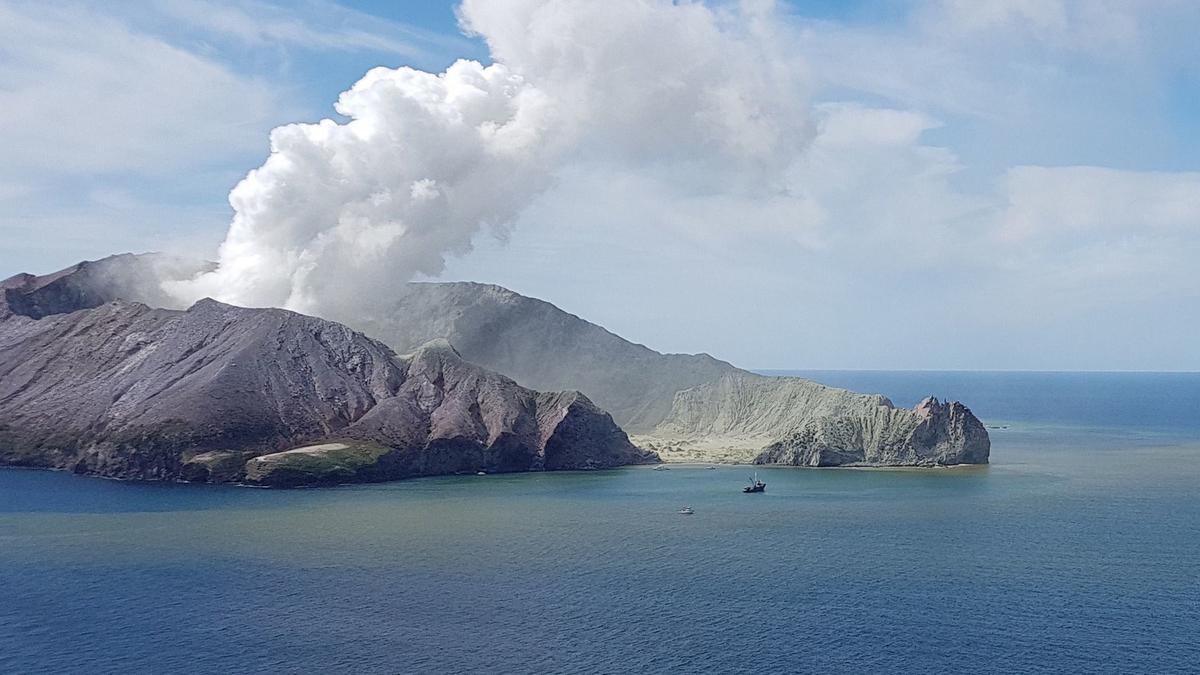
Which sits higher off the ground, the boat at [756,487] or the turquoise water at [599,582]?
the boat at [756,487]

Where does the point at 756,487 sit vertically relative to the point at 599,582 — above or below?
above

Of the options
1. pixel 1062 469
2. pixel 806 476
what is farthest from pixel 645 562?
pixel 1062 469

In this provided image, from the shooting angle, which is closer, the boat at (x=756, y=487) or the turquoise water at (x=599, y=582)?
the turquoise water at (x=599, y=582)

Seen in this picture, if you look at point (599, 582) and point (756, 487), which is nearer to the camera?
point (599, 582)

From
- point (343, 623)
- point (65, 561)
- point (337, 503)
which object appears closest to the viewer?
point (343, 623)

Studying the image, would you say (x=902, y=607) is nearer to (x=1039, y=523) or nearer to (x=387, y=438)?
(x=1039, y=523)

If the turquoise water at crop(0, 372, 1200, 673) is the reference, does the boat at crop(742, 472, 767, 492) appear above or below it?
above

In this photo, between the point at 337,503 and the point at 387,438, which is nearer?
the point at 337,503

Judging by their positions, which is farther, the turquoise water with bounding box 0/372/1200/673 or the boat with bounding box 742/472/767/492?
the boat with bounding box 742/472/767/492
